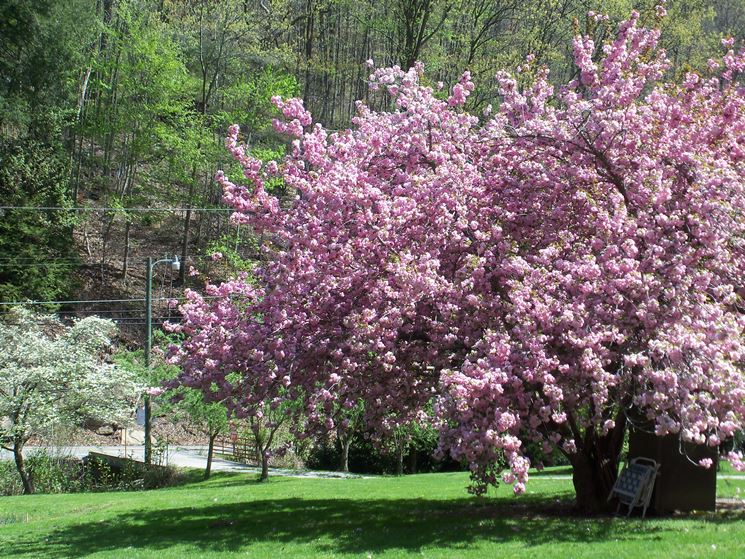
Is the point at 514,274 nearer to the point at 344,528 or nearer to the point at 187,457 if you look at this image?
the point at 344,528

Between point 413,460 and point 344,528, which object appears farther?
point 413,460

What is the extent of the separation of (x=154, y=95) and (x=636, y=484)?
31.4 metres

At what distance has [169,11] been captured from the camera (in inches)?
1752

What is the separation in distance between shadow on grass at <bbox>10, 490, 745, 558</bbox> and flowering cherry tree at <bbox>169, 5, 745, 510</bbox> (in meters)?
0.84

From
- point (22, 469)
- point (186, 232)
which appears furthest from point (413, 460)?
point (186, 232)

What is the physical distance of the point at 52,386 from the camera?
2197 cm

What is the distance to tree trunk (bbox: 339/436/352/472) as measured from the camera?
28.4m

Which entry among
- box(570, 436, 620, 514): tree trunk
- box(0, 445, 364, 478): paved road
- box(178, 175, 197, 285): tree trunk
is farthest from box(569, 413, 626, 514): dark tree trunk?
box(178, 175, 197, 285): tree trunk

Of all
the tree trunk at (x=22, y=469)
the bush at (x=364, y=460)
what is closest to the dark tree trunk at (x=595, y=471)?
the tree trunk at (x=22, y=469)

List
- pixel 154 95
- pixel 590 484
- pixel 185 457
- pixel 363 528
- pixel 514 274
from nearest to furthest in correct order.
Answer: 1. pixel 514 274
2. pixel 363 528
3. pixel 590 484
4. pixel 185 457
5. pixel 154 95

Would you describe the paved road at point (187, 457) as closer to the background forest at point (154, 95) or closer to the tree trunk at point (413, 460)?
the tree trunk at point (413, 460)

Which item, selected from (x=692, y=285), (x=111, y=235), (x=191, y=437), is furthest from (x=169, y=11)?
(x=692, y=285)

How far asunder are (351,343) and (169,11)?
39.8 m

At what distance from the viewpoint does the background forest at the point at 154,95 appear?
2927 centimetres
